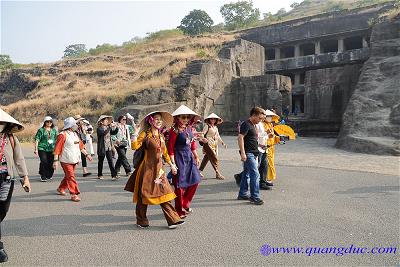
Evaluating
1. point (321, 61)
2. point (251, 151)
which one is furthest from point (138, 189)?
point (321, 61)

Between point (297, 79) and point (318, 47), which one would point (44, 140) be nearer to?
point (297, 79)

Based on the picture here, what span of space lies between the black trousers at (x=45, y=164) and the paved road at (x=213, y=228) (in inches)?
64.7

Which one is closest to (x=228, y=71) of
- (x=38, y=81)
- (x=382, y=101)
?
(x=382, y=101)

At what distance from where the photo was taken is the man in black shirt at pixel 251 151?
6.51 metres

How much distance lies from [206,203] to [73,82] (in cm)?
3339

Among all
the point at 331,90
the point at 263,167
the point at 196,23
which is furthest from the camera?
the point at 196,23

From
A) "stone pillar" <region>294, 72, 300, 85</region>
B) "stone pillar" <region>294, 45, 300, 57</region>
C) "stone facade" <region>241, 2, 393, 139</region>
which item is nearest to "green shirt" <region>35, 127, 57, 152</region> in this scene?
"stone facade" <region>241, 2, 393, 139</region>

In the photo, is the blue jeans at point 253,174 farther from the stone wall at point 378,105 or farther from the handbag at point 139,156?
the stone wall at point 378,105

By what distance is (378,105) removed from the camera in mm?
14820

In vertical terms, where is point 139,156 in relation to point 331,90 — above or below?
below

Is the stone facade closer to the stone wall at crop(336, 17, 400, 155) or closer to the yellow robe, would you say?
the stone wall at crop(336, 17, 400, 155)

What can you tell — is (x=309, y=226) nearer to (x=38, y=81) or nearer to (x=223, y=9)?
(x=38, y=81)

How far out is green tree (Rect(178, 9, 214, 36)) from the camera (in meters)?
62.3

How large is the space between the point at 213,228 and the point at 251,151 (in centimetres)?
197
